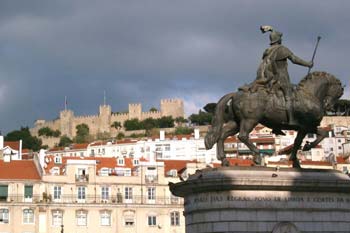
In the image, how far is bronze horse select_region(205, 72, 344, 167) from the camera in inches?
862

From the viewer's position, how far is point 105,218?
70.5 m

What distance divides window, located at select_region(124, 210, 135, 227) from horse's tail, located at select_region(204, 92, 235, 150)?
4920cm

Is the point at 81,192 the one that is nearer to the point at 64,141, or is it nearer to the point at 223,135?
the point at 223,135

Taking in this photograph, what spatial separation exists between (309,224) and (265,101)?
3.27 metres

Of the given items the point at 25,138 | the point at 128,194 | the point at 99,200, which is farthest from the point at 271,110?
the point at 25,138

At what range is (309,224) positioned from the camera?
21.1m

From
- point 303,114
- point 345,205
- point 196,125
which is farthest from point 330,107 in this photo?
point 196,125

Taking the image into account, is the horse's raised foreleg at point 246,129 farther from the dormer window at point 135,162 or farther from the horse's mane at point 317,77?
the dormer window at point 135,162

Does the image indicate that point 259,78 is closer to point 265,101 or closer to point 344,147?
point 265,101

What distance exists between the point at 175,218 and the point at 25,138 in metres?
120

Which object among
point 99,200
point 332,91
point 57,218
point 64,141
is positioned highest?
point 64,141

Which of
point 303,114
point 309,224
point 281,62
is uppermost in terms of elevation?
point 281,62

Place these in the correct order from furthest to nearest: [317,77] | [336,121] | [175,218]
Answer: [336,121] → [175,218] → [317,77]

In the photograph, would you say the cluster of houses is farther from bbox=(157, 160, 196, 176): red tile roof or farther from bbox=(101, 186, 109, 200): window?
bbox=(157, 160, 196, 176): red tile roof
